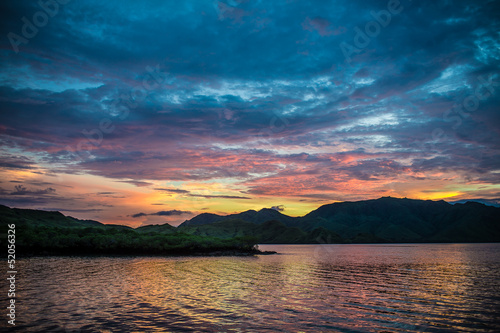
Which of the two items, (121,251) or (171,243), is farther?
(171,243)

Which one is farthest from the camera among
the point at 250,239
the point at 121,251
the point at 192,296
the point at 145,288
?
the point at 250,239

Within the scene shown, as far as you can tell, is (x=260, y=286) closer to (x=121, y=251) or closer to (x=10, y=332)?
(x=10, y=332)

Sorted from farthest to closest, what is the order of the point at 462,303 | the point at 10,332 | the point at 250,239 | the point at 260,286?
the point at 250,239
the point at 260,286
the point at 462,303
the point at 10,332

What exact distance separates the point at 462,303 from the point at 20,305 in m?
46.7

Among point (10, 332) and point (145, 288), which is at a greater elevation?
point (10, 332)

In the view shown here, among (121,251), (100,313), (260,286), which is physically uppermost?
(100,313)

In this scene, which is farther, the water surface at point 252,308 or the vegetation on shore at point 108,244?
the vegetation on shore at point 108,244

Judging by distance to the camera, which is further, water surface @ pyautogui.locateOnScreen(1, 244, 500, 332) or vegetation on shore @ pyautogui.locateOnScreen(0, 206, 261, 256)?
vegetation on shore @ pyautogui.locateOnScreen(0, 206, 261, 256)

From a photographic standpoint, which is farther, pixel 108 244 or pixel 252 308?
pixel 108 244

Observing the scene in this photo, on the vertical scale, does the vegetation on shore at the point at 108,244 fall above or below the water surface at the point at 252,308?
below

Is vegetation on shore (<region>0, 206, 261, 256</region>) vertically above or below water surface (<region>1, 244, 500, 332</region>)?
below

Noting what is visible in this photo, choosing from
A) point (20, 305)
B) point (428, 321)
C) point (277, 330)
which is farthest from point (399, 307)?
point (20, 305)

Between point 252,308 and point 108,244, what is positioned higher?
point 252,308

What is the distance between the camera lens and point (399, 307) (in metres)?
31.2
